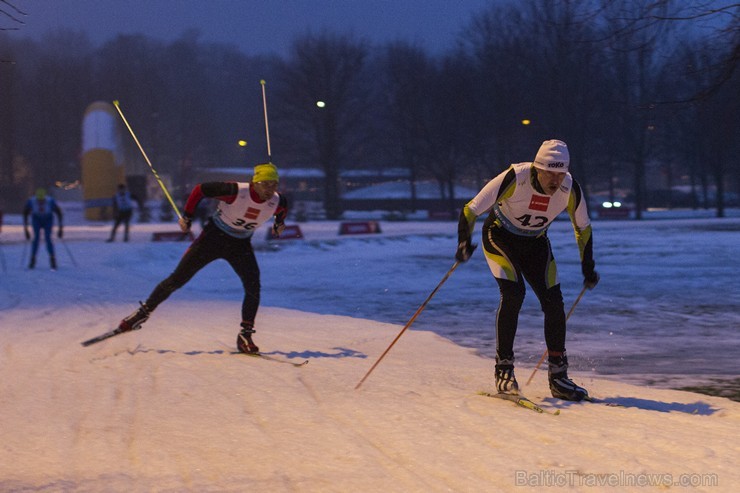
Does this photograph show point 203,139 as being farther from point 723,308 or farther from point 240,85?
point 723,308

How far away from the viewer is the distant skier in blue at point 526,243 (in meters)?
6.27

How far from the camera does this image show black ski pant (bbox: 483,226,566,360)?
644cm

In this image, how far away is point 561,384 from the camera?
6.43 m

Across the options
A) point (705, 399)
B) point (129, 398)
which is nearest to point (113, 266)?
point (129, 398)

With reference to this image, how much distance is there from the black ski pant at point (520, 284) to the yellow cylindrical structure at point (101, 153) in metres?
38.1

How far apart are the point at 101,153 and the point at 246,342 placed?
35697 millimetres

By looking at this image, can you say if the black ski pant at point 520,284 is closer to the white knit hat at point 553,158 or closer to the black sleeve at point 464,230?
the black sleeve at point 464,230

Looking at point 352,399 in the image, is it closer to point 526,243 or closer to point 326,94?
point 526,243

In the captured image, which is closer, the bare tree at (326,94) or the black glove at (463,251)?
the black glove at (463,251)

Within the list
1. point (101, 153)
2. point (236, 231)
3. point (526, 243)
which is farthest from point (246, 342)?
point (101, 153)

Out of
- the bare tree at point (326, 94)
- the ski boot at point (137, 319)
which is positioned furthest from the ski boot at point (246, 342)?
the bare tree at point (326, 94)

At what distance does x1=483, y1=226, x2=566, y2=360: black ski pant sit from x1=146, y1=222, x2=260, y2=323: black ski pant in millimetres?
2940

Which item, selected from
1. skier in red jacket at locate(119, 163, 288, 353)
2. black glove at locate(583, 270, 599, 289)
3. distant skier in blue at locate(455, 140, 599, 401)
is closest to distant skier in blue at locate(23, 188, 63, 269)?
skier in red jacket at locate(119, 163, 288, 353)

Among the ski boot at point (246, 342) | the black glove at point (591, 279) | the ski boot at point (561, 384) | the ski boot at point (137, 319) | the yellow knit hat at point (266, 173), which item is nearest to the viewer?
the ski boot at point (561, 384)
